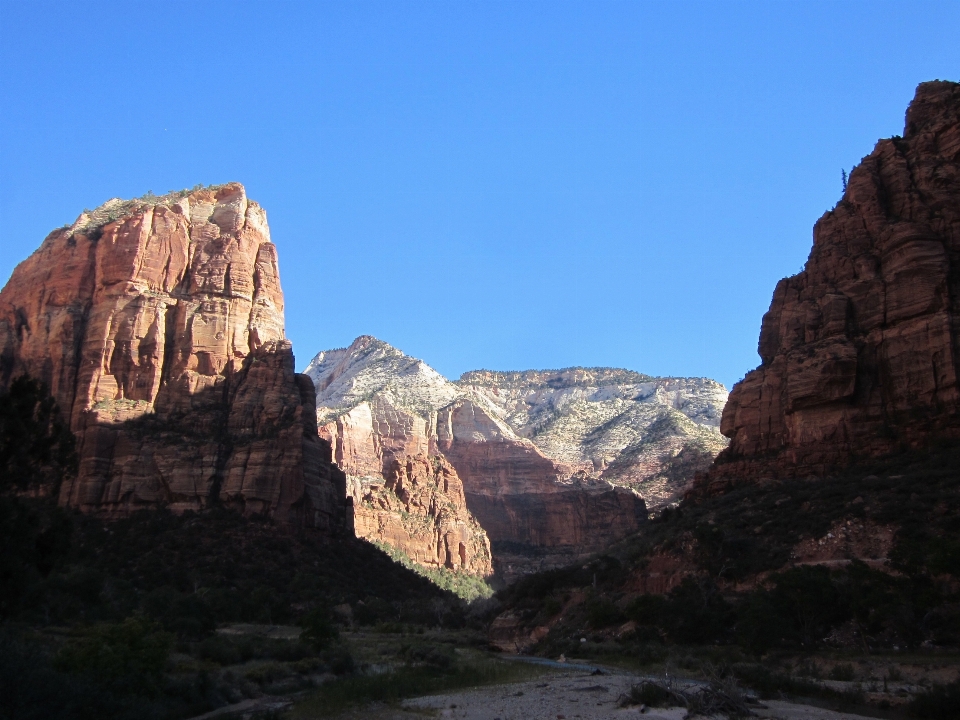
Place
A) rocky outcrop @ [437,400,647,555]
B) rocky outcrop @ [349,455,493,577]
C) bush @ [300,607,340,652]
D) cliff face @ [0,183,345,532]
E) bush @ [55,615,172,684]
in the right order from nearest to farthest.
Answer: bush @ [55,615,172,684], bush @ [300,607,340,652], cliff face @ [0,183,345,532], rocky outcrop @ [349,455,493,577], rocky outcrop @ [437,400,647,555]

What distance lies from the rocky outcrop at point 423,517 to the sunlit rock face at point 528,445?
0.86m

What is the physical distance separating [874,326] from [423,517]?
80548 millimetres

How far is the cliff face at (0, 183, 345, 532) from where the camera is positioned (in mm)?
67250

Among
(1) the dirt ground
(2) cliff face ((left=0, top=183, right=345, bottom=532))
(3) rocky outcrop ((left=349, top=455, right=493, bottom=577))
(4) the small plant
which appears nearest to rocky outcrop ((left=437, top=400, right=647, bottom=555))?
(3) rocky outcrop ((left=349, top=455, right=493, bottom=577))

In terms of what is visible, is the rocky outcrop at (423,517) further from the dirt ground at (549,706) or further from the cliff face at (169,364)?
the dirt ground at (549,706)

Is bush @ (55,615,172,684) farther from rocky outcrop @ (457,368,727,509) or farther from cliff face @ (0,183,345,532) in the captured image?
rocky outcrop @ (457,368,727,509)

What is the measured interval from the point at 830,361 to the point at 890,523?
15399mm

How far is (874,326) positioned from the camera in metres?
51.6

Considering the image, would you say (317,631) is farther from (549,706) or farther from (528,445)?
(528,445)

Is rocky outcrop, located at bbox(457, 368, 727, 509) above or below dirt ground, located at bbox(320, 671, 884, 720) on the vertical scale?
above

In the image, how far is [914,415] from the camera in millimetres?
46875

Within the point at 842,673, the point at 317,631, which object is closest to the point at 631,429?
the point at 317,631

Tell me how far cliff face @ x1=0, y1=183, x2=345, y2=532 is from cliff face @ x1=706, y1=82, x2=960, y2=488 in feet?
116

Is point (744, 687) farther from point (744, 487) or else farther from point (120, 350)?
point (120, 350)
